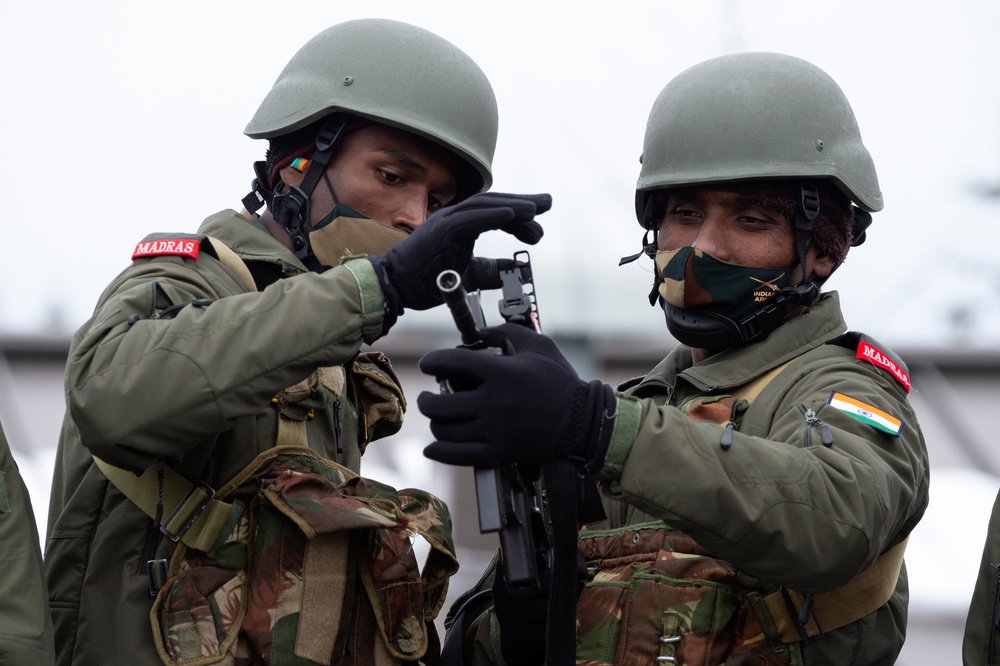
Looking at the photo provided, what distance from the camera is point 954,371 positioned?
7.69m

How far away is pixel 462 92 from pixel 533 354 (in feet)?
4.92

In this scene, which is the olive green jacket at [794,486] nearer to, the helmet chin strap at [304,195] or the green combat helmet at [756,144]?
the green combat helmet at [756,144]

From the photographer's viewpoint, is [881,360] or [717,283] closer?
[881,360]

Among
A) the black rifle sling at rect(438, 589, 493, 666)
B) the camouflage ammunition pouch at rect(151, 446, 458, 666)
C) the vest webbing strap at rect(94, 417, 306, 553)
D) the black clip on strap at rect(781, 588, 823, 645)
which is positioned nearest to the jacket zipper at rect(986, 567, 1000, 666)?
the black clip on strap at rect(781, 588, 823, 645)

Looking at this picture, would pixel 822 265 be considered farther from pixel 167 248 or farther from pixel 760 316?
pixel 167 248

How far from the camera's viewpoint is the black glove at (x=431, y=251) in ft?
9.50

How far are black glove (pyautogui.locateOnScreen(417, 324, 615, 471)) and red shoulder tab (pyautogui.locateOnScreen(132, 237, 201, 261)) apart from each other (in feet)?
3.01

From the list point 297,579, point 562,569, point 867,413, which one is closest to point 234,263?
point 297,579

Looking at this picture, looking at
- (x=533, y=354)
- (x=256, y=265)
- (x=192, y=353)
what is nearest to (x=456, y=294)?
(x=533, y=354)

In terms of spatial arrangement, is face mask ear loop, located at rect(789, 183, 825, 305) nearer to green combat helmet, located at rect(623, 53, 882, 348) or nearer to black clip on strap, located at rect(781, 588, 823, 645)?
green combat helmet, located at rect(623, 53, 882, 348)

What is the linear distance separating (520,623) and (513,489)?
785 mm

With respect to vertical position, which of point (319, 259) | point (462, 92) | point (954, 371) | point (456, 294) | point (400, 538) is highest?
point (462, 92)

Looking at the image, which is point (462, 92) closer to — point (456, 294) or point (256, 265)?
point (256, 265)

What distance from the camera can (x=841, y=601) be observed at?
3201mm
